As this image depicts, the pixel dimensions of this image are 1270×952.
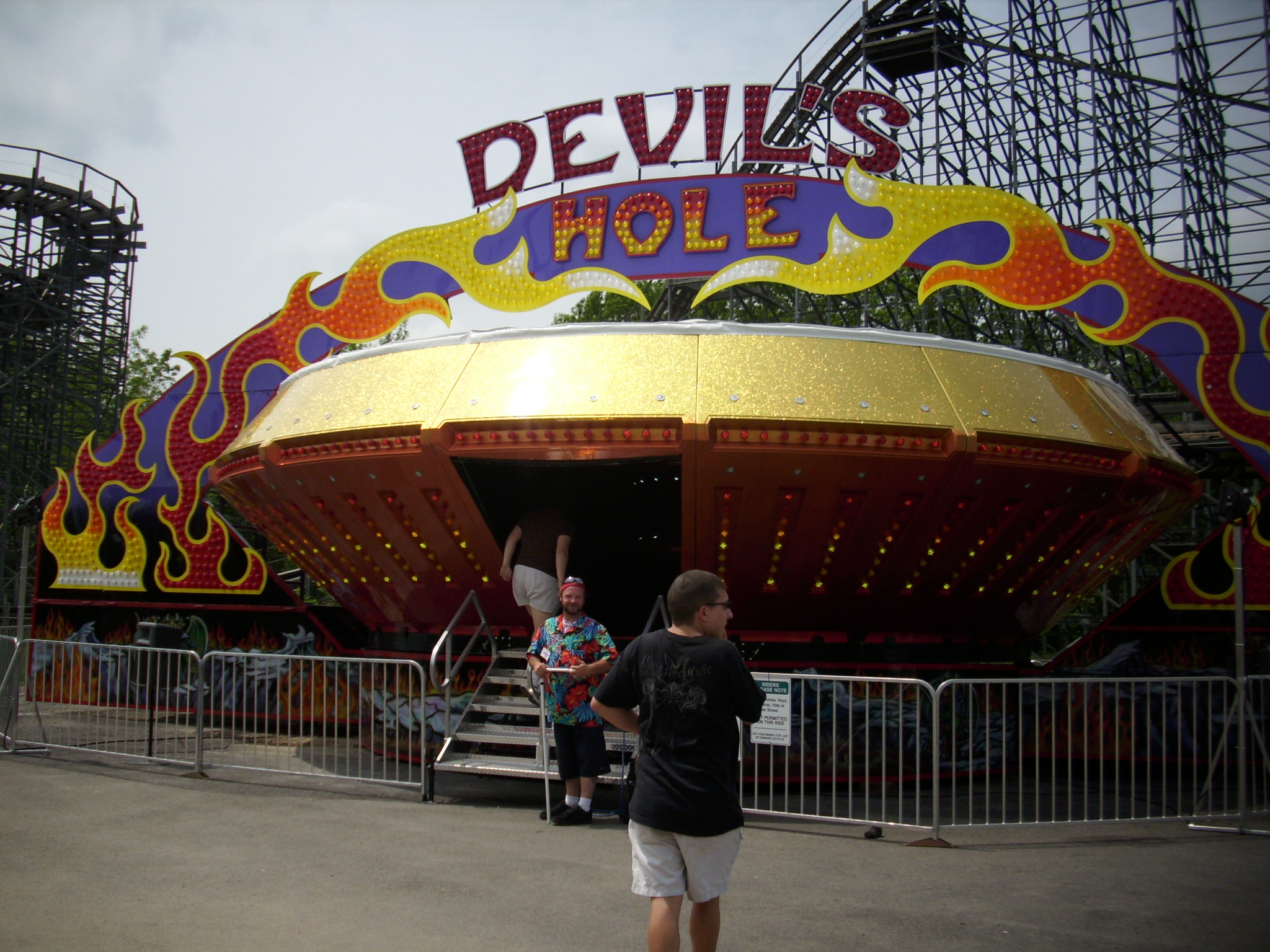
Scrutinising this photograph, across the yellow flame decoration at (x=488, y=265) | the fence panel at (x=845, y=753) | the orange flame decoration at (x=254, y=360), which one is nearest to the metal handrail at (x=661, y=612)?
the fence panel at (x=845, y=753)

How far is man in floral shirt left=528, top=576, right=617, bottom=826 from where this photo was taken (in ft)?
21.1

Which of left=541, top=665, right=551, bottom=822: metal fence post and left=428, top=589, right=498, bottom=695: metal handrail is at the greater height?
left=428, top=589, right=498, bottom=695: metal handrail

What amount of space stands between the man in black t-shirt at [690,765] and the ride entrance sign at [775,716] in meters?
3.26

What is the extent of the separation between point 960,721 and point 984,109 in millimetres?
14239

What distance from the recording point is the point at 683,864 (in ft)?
10.9

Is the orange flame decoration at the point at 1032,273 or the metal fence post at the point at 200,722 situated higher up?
the orange flame decoration at the point at 1032,273

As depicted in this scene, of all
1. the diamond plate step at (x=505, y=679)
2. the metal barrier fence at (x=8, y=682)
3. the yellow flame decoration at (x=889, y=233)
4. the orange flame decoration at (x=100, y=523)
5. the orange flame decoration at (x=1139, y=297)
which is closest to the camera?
the diamond plate step at (x=505, y=679)

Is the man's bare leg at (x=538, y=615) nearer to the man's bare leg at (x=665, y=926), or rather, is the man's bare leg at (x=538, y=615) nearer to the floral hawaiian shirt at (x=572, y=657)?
the floral hawaiian shirt at (x=572, y=657)

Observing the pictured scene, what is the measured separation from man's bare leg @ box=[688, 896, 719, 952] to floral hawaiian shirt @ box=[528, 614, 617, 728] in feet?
10.0

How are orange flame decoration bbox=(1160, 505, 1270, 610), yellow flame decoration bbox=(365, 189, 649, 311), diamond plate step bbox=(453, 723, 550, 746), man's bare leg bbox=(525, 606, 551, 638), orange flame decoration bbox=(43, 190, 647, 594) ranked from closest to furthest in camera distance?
1. diamond plate step bbox=(453, 723, 550, 746)
2. man's bare leg bbox=(525, 606, 551, 638)
3. orange flame decoration bbox=(1160, 505, 1270, 610)
4. yellow flame decoration bbox=(365, 189, 649, 311)
5. orange flame decoration bbox=(43, 190, 647, 594)

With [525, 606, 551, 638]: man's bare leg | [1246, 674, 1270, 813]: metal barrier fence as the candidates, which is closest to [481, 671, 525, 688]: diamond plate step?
[525, 606, 551, 638]: man's bare leg

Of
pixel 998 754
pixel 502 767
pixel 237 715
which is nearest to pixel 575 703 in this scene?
pixel 502 767

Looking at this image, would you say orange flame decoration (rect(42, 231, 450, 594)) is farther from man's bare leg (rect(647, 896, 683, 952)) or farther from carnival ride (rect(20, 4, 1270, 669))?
man's bare leg (rect(647, 896, 683, 952))

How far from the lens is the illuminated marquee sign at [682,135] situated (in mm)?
11180
